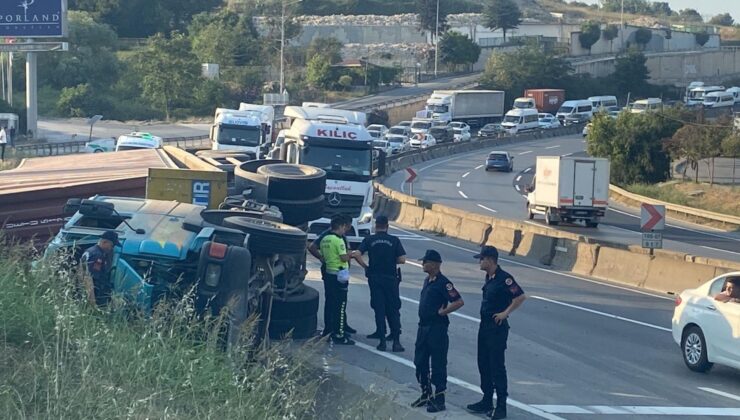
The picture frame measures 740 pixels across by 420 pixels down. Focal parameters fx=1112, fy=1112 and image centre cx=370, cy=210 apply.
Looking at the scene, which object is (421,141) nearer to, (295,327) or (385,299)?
(385,299)

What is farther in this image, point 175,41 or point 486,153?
point 175,41

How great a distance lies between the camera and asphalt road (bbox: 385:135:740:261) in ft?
121

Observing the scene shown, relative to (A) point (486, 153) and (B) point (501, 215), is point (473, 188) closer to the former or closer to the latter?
(B) point (501, 215)

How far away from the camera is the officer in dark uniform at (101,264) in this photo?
9422 millimetres

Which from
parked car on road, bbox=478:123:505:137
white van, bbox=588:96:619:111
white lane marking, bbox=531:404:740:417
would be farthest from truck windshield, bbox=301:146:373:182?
white van, bbox=588:96:619:111

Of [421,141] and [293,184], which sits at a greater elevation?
[293,184]

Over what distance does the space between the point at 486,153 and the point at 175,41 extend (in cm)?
3297

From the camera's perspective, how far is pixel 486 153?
75.5m

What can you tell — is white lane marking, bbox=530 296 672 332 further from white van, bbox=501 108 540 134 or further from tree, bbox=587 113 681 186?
white van, bbox=501 108 540 134

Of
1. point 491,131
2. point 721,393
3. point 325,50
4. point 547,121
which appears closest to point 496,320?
point 721,393

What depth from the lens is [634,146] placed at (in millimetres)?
58156

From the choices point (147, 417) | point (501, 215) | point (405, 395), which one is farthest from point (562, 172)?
point (147, 417)

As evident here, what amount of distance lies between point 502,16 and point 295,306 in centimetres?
15255

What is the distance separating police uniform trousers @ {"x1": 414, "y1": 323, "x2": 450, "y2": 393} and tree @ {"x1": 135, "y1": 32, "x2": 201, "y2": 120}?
8486 cm
